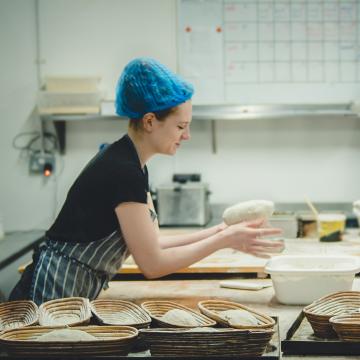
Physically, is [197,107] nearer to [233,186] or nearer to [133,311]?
[233,186]

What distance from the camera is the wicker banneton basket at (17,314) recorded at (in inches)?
60.7

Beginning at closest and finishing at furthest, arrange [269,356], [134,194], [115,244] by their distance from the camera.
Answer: [269,356]
[134,194]
[115,244]

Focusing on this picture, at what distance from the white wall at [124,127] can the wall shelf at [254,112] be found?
12cm

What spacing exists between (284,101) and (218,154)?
21.7 inches

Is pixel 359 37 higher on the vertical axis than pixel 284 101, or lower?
higher

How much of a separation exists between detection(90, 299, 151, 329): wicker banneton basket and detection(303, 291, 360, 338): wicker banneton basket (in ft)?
1.35

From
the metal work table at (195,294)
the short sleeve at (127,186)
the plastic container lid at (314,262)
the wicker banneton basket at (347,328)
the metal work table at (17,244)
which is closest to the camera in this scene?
the wicker banneton basket at (347,328)

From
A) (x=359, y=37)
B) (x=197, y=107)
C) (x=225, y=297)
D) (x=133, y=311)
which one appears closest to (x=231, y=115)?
(x=197, y=107)

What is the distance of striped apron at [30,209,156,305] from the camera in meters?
1.98

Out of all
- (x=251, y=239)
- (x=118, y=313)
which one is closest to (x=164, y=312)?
(x=118, y=313)

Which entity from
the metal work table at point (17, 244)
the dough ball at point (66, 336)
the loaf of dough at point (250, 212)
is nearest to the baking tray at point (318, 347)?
the dough ball at point (66, 336)

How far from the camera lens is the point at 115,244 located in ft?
6.51

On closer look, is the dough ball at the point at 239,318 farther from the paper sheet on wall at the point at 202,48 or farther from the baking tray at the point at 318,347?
the paper sheet on wall at the point at 202,48

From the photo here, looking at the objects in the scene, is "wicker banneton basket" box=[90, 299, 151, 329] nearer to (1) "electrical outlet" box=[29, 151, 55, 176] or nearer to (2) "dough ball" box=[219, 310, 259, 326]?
(2) "dough ball" box=[219, 310, 259, 326]
